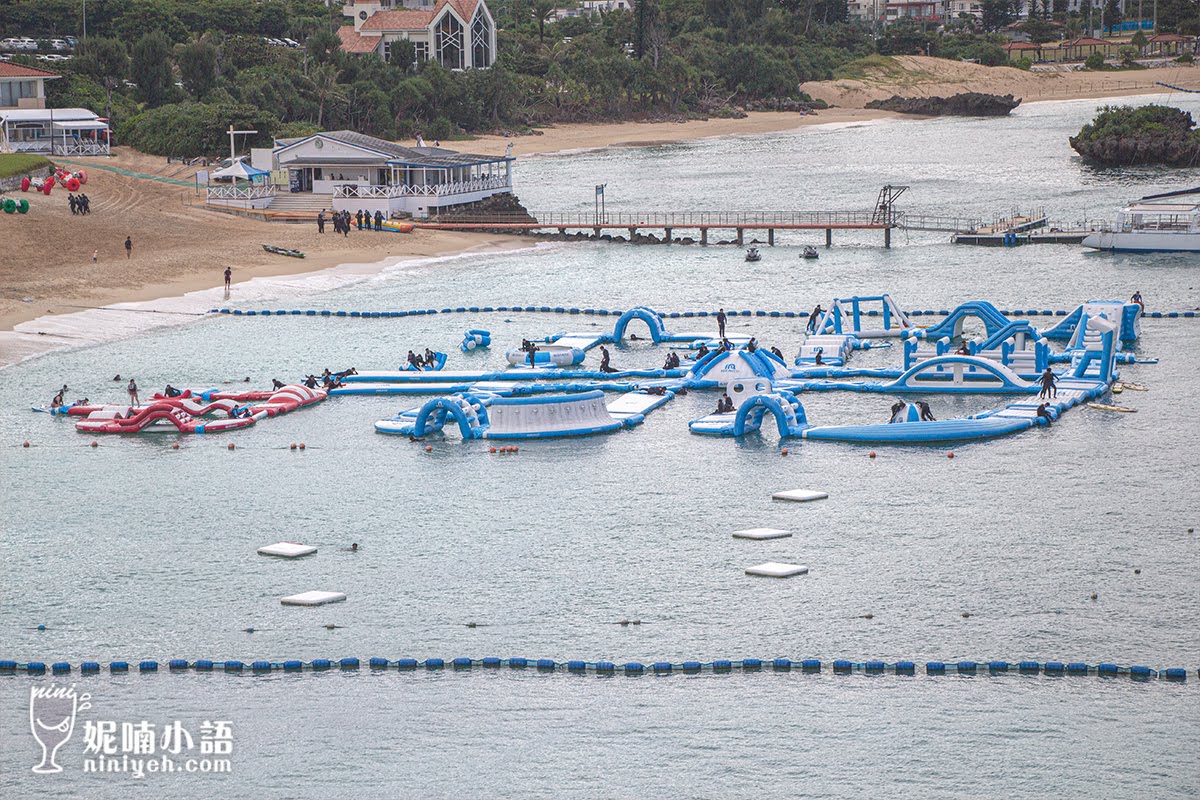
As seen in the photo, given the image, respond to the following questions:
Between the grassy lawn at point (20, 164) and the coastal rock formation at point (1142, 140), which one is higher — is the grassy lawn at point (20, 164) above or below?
below

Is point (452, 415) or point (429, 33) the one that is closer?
point (452, 415)

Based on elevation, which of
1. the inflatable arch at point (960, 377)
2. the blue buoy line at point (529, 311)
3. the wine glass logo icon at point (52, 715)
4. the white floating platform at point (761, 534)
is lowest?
the wine glass logo icon at point (52, 715)

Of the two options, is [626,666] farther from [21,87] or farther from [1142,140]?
[1142,140]

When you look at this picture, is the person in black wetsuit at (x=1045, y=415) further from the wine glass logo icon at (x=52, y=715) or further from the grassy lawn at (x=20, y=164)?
the grassy lawn at (x=20, y=164)

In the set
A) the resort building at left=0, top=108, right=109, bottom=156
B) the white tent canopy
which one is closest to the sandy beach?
the white tent canopy

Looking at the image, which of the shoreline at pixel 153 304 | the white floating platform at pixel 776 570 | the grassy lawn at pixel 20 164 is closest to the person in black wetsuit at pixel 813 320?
the shoreline at pixel 153 304

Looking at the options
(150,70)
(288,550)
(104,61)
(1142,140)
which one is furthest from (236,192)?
(1142,140)
